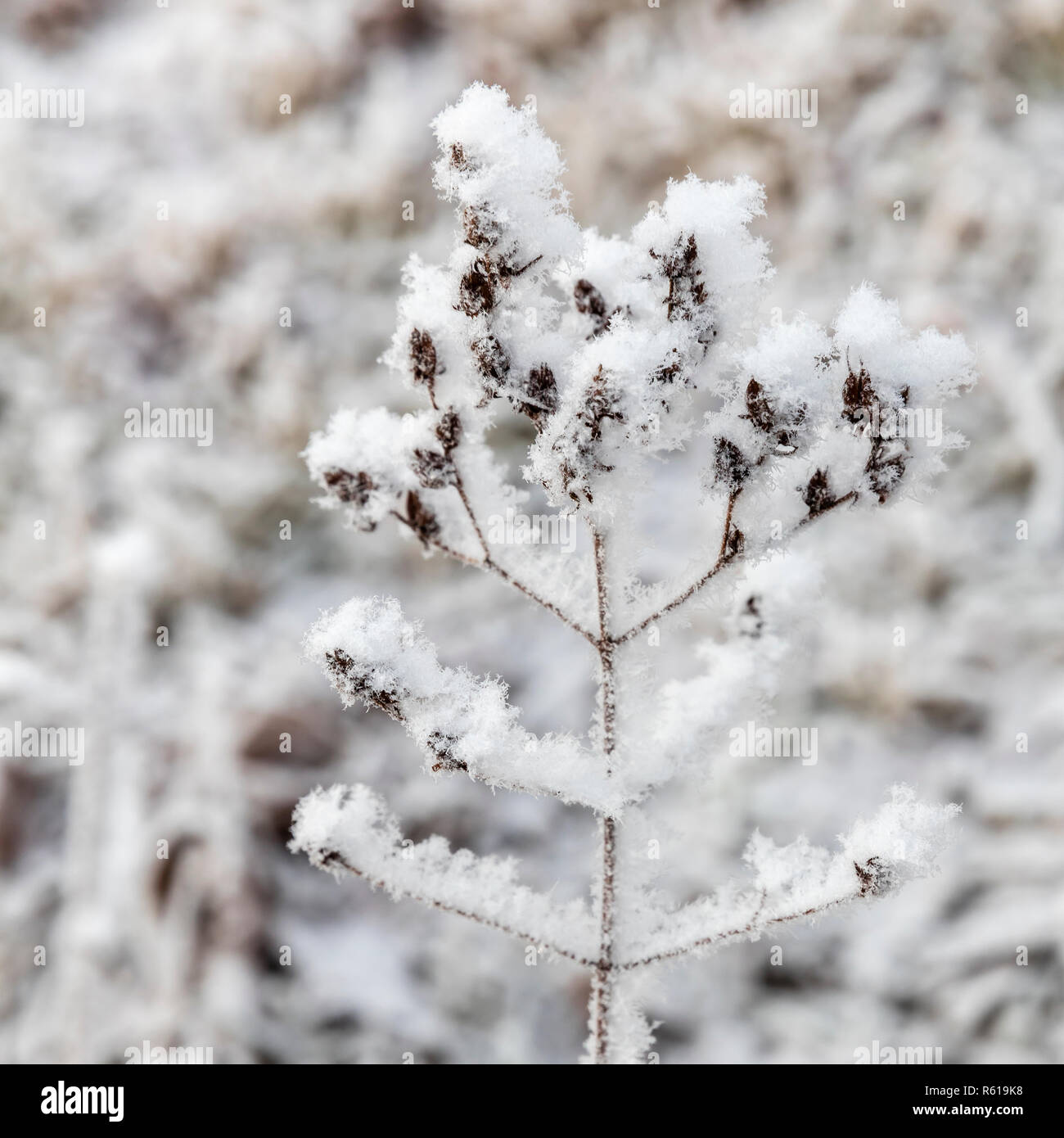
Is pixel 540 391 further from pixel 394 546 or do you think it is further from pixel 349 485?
pixel 394 546

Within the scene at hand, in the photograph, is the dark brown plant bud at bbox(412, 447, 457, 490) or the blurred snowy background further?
the blurred snowy background

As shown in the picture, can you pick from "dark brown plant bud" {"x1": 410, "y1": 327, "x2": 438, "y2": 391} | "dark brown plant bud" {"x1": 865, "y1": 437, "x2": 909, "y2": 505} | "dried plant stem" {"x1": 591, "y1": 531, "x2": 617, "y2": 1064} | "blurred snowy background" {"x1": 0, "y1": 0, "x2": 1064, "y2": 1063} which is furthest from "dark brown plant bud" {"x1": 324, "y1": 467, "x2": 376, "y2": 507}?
"blurred snowy background" {"x1": 0, "y1": 0, "x2": 1064, "y2": 1063}

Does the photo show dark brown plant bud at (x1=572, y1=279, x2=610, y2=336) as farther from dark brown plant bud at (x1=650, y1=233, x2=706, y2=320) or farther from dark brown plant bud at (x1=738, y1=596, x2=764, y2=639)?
dark brown plant bud at (x1=738, y1=596, x2=764, y2=639)

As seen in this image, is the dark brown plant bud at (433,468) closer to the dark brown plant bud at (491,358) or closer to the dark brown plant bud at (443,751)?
the dark brown plant bud at (491,358)

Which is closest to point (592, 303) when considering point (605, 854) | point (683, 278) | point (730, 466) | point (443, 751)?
point (683, 278)

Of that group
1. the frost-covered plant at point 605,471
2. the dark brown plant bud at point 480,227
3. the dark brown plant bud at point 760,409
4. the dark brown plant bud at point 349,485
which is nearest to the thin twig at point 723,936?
the frost-covered plant at point 605,471
